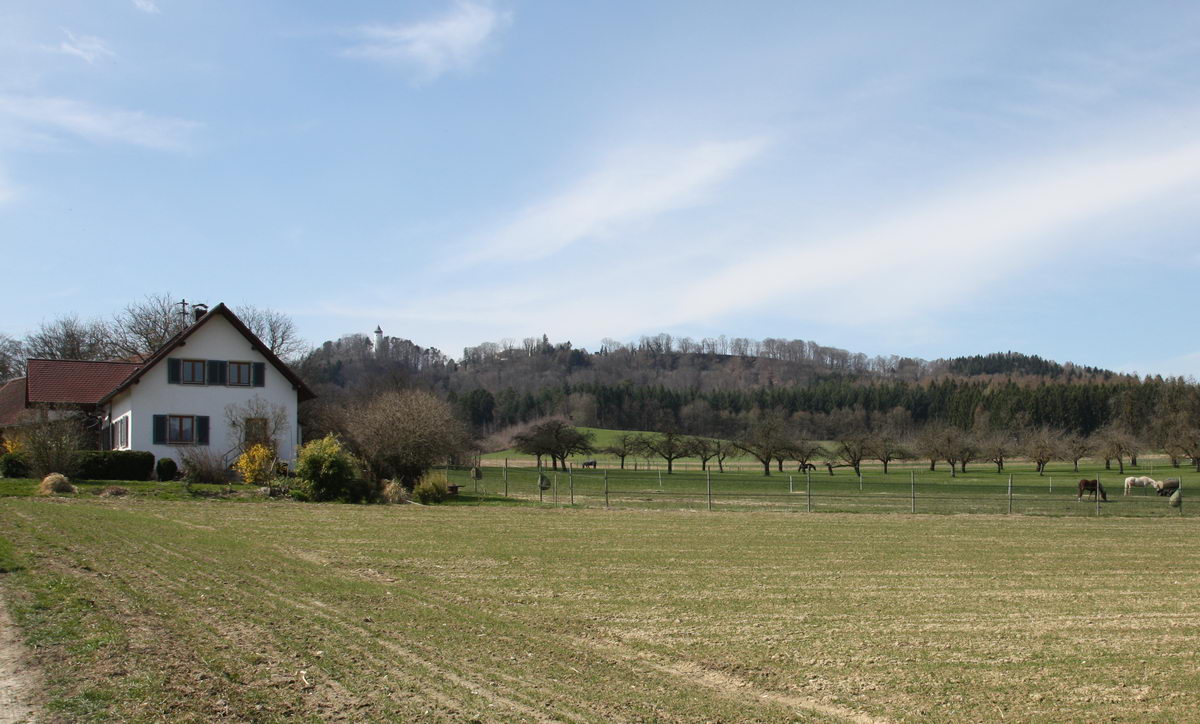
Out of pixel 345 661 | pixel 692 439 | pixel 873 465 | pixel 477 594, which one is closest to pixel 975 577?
pixel 477 594

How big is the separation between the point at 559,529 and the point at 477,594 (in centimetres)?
1088

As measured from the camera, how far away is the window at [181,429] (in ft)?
131

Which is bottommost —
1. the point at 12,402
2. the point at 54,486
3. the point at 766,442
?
the point at 766,442

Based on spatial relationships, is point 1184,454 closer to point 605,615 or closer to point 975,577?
point 975,577

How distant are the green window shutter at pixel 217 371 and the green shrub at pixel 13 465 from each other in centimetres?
838

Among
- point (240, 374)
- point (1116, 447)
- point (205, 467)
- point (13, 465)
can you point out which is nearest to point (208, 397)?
point (240, 374)

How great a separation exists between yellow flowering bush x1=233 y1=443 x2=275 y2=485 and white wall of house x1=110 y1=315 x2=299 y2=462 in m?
4.04

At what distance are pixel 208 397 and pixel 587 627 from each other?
34.4m

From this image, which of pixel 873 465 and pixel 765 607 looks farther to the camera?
pixel 873 465

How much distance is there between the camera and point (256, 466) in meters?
36.5

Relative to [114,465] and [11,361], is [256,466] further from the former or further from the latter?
[11,361]

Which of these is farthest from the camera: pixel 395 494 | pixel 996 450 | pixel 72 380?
pixel 996 450

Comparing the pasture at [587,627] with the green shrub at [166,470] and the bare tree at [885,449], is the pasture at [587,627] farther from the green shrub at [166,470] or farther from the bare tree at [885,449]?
the bare tree at [885,449]

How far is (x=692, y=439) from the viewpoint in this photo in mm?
93625
